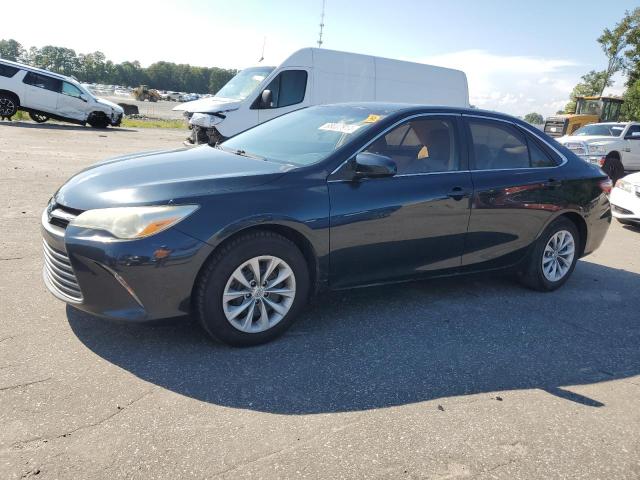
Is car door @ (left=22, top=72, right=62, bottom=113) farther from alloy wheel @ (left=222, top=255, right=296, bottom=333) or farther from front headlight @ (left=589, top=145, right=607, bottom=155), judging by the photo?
alloy wheel @ (left=222, top=255, right=296, bottom=333)

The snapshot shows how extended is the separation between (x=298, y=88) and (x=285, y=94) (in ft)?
1.08

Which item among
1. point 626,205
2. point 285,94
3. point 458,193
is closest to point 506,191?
point 458,193

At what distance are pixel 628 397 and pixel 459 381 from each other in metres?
1.04

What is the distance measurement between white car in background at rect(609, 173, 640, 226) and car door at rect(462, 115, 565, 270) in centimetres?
424

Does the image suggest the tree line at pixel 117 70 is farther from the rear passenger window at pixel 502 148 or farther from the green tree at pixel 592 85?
the rear passenger window at pixel 502 148

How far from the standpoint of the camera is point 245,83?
12.6 metres

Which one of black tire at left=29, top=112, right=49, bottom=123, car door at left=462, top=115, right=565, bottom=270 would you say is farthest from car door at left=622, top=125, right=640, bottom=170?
black tire at left=29, top=112, right=49, bottom=123

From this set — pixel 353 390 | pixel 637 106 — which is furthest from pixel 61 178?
pixel 637 106

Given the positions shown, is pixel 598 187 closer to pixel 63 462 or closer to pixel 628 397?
pixel 628 397

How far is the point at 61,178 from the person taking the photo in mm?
9031

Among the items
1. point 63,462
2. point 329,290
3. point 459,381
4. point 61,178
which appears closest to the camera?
point 63,462

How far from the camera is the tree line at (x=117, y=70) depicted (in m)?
142

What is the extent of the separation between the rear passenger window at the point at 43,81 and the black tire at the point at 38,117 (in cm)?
111

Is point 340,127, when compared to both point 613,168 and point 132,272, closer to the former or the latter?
point 132,272
